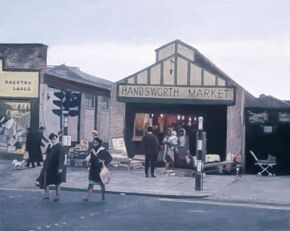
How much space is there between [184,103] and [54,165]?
10539 millimetres

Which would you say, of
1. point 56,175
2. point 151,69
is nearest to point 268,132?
point 151,69

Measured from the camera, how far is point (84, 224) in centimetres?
1170

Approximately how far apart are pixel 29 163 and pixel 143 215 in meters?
10.6

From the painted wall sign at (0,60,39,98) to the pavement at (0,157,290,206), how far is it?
3366mm

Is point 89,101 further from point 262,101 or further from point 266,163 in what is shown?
point 266,163

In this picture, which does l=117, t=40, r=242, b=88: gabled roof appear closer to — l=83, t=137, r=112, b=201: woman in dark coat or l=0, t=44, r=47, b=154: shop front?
l=0, t=44, r=47, b=154: shop front

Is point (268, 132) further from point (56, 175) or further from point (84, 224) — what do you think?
point (84, 224)

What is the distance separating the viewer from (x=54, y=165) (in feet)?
50.8

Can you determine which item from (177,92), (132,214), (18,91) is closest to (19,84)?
(18,91)

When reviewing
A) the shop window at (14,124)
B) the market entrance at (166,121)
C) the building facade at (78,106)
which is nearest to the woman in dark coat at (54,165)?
the building facade at (78,106)

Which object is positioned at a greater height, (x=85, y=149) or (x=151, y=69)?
(x=151, y=69)

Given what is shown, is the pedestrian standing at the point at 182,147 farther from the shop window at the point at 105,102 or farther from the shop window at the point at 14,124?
the shop window at the point at 105,102

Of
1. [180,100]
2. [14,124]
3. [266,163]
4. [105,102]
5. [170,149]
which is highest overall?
[105,102]

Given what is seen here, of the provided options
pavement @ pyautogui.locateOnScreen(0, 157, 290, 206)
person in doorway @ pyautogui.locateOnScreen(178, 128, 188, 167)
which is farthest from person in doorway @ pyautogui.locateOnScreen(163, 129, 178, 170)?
person in doorway @ pyautogui.locateOnScreen(178, 128, 188, 167)
